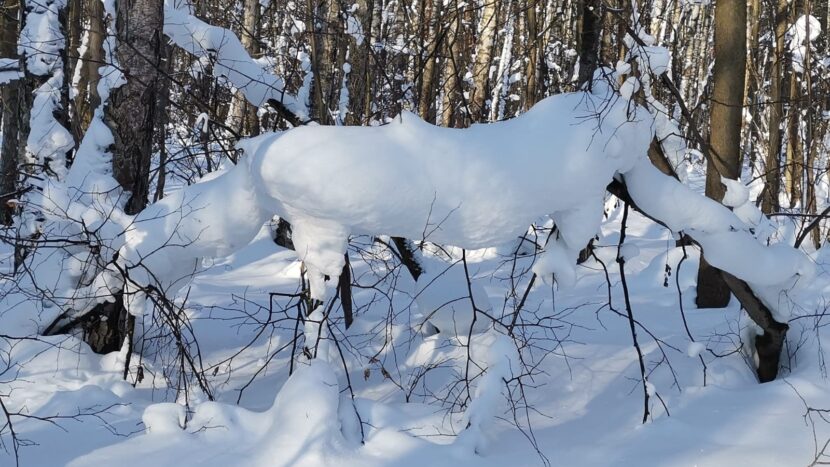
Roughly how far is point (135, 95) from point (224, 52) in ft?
2.19

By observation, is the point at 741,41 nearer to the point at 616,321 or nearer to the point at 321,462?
the point at 616,321

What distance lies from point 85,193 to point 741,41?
5.26m

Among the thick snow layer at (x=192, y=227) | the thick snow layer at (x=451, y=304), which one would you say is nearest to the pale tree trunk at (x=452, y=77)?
the thick snow layer at (x=451, y=304)

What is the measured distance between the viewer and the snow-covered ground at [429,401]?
11.2 ft

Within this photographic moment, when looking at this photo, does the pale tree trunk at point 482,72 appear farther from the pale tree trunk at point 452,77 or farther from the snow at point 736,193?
the snow at point 736,193

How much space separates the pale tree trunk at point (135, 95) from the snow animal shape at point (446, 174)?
1.52 metres

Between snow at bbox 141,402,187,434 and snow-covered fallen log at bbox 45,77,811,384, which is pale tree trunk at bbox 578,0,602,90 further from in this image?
snow at bbox 141,402,187,434

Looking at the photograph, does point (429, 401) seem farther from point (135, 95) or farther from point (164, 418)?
point (135, 95)

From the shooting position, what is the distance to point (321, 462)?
128 inches

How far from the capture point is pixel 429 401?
14.5 ft

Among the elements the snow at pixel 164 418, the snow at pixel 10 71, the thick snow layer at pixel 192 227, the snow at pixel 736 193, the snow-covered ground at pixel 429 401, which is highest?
the snow at pixel 10 71

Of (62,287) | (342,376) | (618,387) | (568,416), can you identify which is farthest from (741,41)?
(62,287)

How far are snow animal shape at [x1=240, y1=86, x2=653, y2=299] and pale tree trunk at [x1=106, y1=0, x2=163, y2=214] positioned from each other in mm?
1525

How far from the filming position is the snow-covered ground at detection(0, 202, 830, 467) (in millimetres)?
3420
